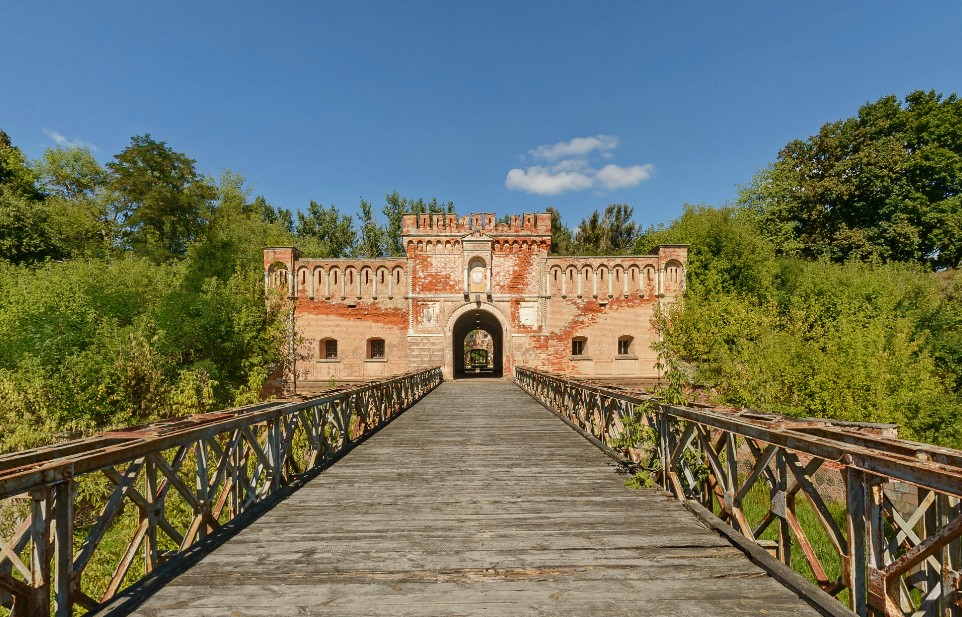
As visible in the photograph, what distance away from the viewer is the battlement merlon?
20.4 meters

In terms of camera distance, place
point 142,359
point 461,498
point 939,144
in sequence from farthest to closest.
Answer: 1. point 939,144
2. point 142,359
3. point 461,498

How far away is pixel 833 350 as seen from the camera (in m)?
16.0

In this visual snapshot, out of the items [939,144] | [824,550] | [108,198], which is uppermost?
[939,144]

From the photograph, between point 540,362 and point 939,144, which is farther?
point 939,144

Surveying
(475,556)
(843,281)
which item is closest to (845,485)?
(475,556)

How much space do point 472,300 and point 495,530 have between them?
16.8 m

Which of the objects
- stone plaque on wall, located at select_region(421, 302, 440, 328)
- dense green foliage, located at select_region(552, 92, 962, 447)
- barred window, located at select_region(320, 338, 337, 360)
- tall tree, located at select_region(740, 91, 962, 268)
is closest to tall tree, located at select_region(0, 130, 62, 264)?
barred window, located at select_region(320, 338, 337, 360)

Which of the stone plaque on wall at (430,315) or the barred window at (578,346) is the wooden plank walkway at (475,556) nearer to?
the stone plaque on wall at (430,315)

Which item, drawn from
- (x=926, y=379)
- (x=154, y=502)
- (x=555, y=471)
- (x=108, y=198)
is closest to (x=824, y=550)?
(x=926, y=379)

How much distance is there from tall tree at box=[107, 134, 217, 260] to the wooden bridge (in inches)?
957

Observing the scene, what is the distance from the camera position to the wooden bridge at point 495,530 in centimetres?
236

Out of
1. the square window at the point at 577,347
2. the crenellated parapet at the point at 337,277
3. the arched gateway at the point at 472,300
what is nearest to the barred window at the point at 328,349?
the arched gateway at the point at 472,300

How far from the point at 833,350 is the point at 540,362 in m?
10.4

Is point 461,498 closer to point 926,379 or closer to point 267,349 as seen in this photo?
point 267,349
